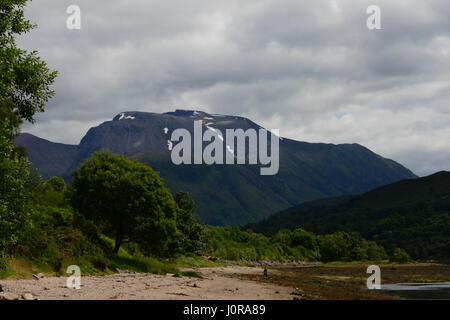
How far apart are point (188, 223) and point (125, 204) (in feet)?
177

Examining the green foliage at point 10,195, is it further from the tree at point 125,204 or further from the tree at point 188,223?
the tree at point 188,223

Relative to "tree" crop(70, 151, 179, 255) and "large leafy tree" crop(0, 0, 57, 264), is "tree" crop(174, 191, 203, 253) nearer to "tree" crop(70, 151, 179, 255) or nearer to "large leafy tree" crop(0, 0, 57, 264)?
"tree" crop(70, 151, 179, 255)

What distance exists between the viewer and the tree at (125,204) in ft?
186

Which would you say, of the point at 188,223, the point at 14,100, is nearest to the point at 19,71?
the point at 14,100

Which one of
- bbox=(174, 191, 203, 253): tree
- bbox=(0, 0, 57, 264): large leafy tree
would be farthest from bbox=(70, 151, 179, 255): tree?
bbox=(174, 191, 203, 253): tree

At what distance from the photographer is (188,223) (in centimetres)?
10988

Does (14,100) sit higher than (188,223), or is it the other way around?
(14,100)

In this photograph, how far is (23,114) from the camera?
28.4 metres

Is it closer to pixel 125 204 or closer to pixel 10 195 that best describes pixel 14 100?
pixel 10 195

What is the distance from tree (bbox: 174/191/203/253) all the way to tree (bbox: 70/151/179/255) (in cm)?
4694

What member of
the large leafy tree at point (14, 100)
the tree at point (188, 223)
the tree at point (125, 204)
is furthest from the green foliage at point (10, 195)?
the tree at point (188, 223)
